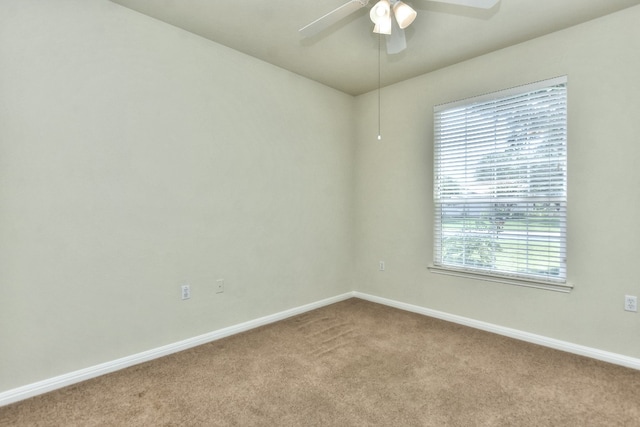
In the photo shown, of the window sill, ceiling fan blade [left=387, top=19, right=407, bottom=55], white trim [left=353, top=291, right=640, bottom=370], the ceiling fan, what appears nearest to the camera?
the ceiling fan

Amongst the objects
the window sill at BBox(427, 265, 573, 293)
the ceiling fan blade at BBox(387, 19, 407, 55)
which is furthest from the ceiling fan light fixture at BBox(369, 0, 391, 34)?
the window sill at BBox(427, 265, 573, 293)

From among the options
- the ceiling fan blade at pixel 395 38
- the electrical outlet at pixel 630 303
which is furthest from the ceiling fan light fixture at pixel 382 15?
the electrical outlet at pixel 630 303

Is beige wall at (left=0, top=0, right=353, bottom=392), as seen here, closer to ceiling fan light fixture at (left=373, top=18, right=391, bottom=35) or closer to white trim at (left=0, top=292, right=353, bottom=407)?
white trim at (left=0, top=292, right=353, bottom=407)

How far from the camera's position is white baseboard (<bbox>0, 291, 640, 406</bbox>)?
2.00 metres

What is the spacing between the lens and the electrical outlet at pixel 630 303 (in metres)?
2.33

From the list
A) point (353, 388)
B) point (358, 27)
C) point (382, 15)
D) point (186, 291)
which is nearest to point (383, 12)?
point (382, 15)

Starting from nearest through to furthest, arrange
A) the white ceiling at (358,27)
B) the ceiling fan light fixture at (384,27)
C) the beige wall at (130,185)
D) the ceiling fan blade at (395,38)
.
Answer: the ceiling fan light fixture at (384,27), the beige wall at (130,185), the ceiling fan blade at (395,38), the white ceiling at (358,27)

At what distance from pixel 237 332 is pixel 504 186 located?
2734mm

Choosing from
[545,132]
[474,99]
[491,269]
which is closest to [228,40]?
[474,99]

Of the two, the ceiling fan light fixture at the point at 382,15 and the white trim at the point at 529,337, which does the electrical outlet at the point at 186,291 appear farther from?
the ceiling fan light fixture at the point at 382,15

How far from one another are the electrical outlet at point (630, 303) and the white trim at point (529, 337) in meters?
0.35

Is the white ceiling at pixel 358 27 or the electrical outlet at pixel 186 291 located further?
the electrical outlet at pixel 186 291

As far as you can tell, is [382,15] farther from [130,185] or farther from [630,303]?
[630,303]

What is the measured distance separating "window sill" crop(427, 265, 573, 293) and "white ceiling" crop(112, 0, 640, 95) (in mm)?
2037
